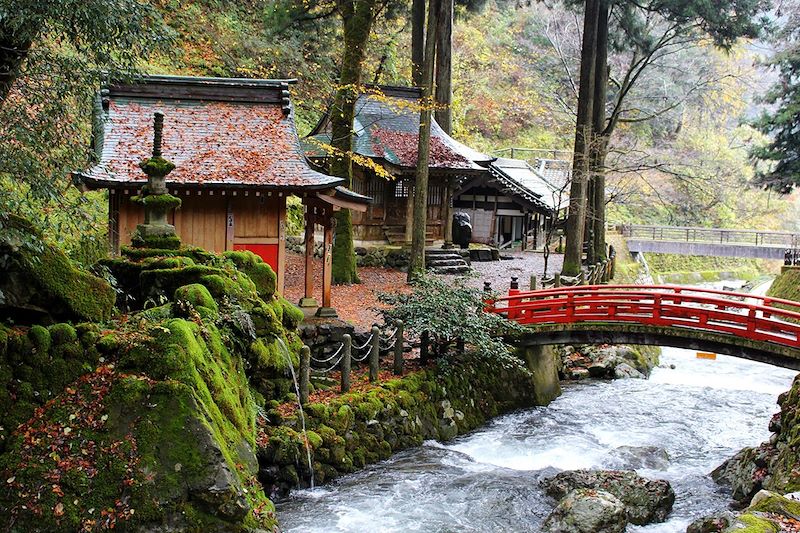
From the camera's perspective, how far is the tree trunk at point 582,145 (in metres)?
25.7

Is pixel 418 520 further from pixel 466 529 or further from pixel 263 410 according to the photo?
pixel 263 410

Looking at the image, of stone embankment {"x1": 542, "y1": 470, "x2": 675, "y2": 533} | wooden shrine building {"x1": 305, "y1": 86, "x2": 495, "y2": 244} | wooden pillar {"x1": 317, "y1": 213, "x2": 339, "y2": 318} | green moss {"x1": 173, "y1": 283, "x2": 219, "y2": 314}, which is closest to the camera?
green moss {"x1": 173, "y1": 283, "x2": 219, "y2": 314}

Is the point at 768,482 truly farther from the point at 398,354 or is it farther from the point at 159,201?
the point at 159,201

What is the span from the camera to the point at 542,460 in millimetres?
14258

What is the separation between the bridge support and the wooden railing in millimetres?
1102

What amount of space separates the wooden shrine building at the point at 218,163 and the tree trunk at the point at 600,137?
12.3 meters

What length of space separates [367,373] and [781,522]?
26.5ft

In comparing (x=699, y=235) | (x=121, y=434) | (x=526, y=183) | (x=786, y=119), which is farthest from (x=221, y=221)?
(x=699, y=235)

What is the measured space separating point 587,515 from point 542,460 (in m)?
3.69

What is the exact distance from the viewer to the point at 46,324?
8.62 metres

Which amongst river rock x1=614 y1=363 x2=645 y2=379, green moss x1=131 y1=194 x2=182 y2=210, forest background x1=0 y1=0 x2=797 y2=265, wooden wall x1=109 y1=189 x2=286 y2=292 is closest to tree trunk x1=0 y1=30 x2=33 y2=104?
green moss x1=131 y1=194 x2=182 y2=210

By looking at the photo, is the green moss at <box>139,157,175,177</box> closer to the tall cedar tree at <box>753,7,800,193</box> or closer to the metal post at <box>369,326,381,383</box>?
the metal post at <box>369,326,381,383</box>

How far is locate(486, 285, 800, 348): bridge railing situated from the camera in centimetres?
1480

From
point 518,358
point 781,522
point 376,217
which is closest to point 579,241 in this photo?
point 376,217
